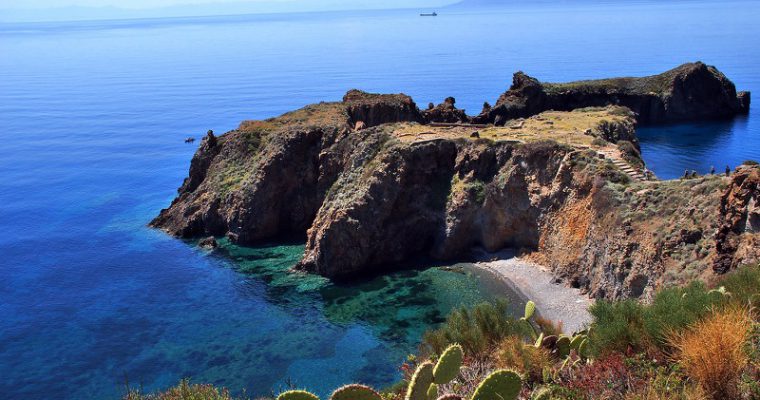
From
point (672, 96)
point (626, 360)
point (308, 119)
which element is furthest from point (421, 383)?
point (672, 96)

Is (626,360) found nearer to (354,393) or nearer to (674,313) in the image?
(674,313)

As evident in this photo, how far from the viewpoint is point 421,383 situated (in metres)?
14.5

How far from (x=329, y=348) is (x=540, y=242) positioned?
759 inches

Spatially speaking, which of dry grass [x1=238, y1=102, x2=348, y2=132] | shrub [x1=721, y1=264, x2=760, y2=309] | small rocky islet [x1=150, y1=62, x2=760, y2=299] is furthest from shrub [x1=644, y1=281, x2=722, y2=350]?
dry grass [x1=238, y1=102, x2=348, y2=132]

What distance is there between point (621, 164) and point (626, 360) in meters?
33.1

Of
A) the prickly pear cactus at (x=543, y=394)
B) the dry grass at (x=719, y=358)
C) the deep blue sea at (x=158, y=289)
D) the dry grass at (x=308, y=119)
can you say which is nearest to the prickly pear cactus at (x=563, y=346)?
the prickly pear cactus at (x=543, y=394)

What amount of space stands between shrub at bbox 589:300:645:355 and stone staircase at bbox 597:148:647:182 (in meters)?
27.6

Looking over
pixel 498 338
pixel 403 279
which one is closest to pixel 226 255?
pixel 403 279

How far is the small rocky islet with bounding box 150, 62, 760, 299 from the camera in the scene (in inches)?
1431

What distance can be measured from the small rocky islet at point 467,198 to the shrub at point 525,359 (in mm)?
17781

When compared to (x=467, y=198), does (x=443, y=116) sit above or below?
above

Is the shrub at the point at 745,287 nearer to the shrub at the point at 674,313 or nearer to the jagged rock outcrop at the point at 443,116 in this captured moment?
the shrub at the point at 674,313

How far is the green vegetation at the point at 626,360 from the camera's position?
13234 millimetres

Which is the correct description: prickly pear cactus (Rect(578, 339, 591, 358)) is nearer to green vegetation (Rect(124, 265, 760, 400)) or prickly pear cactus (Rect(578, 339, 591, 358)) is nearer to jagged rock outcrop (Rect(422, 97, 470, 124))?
green vegetation (Rect(124, 265, 760, 400))
